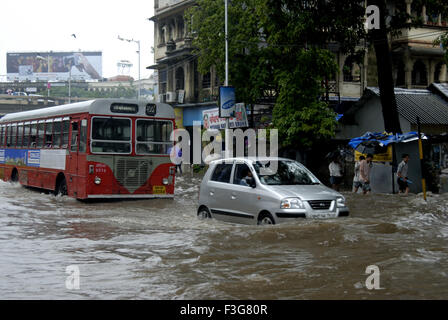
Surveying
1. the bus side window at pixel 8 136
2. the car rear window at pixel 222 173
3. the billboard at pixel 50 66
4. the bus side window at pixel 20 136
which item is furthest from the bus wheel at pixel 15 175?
the billboard at pixel 50 66

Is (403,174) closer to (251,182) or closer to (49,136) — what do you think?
(251,182)

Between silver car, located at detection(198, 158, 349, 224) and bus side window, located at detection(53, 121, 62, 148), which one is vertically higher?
bus side window, located at detection(53, 121, 62, 148)

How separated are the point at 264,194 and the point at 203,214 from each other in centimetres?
232

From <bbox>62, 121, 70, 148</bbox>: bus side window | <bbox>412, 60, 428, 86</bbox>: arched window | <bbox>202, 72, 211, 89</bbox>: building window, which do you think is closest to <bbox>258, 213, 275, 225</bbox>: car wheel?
<bbox>62, 121, 70, 148</bbox>: bus side window

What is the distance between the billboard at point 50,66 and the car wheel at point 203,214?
96.9 metres

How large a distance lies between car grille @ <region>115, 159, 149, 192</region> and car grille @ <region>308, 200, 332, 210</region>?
7361 mm

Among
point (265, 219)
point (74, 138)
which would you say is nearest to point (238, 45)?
point (74, 138)

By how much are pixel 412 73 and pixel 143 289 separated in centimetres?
3483

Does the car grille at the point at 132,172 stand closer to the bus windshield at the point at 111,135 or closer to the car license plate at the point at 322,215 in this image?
the bus windshield at the point at 111,135

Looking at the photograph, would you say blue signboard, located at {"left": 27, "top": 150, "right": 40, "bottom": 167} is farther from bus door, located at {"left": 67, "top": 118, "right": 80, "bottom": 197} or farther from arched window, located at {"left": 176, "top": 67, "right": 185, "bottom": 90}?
arched window, located at {"left": 176, "top": 67, "right": 185, "bottom": 90}

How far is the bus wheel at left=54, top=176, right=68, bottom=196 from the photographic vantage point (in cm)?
1900

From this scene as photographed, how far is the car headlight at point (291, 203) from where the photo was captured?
11.2 metres

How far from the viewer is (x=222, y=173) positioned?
43.5 ft

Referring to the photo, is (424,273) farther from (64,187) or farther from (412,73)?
(412,73)
